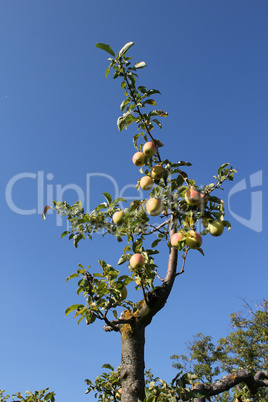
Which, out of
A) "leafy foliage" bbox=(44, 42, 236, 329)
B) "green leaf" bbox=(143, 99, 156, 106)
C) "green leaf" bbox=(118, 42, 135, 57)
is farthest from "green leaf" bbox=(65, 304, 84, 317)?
"green leaf" bbox=(118, 42, 135, 57)

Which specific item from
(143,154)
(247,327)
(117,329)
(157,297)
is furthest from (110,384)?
(247,327)

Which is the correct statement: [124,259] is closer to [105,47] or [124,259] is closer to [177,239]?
[177,239]

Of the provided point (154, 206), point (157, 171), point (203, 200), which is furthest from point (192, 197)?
point (157, 171)

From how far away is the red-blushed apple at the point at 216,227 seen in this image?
2.45m

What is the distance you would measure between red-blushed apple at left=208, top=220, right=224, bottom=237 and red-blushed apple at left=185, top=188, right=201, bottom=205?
20 cm

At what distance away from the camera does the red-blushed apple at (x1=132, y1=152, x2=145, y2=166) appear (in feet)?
9.82

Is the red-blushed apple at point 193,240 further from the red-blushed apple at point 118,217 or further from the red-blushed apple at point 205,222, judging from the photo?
the red-blushed apple at point 118,217

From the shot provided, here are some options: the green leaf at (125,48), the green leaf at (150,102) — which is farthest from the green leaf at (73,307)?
the green leaf at (125,48)

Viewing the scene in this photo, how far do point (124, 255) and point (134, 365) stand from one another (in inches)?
33.1

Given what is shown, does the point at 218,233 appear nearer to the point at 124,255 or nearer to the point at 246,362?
the point at 124,255

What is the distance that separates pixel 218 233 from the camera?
2465 mm

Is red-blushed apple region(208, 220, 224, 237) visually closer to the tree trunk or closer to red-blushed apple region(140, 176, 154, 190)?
red-blushed apple region(140, 176, 154, 190)

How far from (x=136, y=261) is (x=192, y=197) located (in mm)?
650

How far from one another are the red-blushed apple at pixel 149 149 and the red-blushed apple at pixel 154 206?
46cm
